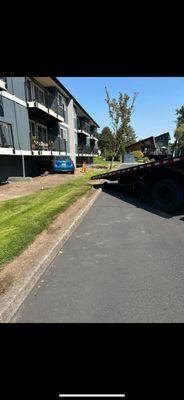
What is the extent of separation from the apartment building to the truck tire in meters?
8.98

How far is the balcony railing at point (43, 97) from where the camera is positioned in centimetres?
2068

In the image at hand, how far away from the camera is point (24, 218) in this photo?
25.7 ft

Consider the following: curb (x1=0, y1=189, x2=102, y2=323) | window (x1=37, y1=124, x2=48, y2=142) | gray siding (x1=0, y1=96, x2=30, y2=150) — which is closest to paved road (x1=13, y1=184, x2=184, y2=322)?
curb (x1=0, y1=189, x2=102, y2=323)

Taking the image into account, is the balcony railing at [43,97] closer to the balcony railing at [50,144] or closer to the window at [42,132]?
the window at [42,132]

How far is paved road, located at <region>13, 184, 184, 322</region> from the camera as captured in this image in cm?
342

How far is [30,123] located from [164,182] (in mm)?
16226

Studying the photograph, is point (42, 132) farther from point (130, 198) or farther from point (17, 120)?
point (130, 198)

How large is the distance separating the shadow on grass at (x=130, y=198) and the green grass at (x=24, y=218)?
1990 mm

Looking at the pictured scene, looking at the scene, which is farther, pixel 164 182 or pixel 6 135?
pixel 6 135

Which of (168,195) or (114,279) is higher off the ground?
(168,195)

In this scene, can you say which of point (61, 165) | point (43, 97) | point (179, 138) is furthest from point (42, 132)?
point (179, 138)
